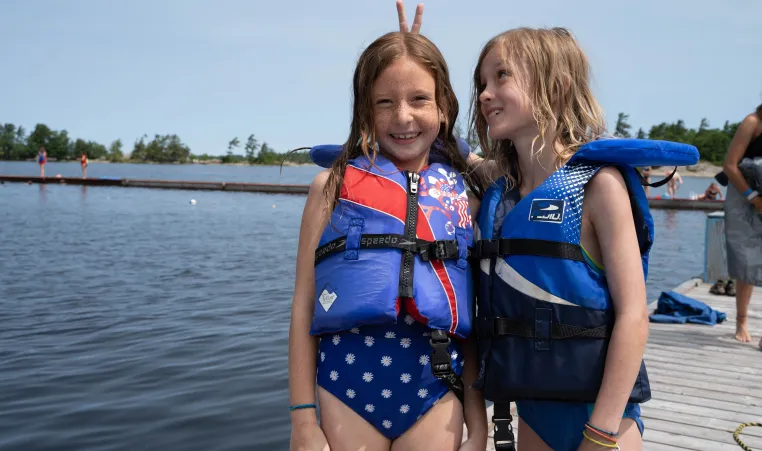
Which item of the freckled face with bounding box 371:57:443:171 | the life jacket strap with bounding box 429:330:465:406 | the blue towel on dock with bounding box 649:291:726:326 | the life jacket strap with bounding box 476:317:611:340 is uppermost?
the freckled face with bounding box 371:57:443:171

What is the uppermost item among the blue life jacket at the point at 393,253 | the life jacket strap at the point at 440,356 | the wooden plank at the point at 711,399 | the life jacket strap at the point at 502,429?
the blue life jacket at the point at 393,253

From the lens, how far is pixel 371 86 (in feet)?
7.83

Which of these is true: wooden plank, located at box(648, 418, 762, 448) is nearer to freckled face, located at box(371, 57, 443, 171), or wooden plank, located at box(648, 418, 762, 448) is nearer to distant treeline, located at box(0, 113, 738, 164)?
freckled face, located at box(371, 57, 443, 171)

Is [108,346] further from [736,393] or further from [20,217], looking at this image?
[20,217]

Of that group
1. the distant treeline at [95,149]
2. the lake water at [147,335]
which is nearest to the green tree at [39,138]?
the distant treeline at [95,149]

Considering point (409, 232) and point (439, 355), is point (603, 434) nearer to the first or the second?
point (439, 355)

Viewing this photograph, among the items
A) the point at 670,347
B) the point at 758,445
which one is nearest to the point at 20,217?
the point at 670,347

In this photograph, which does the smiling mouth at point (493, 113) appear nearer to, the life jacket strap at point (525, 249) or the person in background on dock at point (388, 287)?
the person in background on dock at point (388, 287)

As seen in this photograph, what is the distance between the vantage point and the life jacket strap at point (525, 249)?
2.12m

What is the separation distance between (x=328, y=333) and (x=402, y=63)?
94 centimetres

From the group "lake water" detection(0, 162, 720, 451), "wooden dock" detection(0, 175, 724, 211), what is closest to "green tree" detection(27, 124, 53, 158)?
"wooden dock" detection(0, 175, 724, 211)

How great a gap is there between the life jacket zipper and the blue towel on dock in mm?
5868

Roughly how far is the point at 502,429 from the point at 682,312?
6.00 metres

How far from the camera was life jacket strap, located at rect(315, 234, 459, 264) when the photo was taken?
2.28 metres
